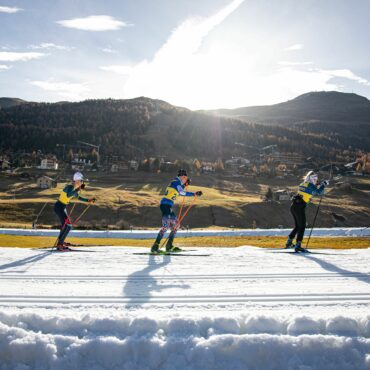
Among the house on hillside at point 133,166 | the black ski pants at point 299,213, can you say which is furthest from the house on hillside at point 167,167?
the black ski pants at point 299,213

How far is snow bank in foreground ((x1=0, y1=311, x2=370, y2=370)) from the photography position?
18.0ft

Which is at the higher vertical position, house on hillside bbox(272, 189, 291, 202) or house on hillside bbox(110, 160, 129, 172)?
house on hillside bbox(110, 160, 129, 172)

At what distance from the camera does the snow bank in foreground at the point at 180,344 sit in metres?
5.47

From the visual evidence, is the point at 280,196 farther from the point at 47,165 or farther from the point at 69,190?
the point at 47,165

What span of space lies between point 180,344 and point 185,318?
614mm

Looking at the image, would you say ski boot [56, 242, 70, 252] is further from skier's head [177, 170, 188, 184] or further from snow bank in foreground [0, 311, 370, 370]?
snow bank in foreground [0, 311, 370, 370]

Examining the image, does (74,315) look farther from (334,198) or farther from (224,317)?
(334,198)

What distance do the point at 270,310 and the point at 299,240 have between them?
8.30 m

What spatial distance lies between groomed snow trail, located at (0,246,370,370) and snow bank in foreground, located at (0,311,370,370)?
0.01 meters

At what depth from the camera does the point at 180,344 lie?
18.5ft

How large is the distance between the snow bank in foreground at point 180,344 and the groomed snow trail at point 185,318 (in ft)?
0.04

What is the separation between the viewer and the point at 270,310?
6.98 metres

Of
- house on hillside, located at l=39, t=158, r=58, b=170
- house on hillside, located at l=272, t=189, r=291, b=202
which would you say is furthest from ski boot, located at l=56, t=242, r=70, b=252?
house on hillside, located at l=39, t=158, r=58, b=170

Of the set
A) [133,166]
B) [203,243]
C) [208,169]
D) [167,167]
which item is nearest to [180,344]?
[203,243]
